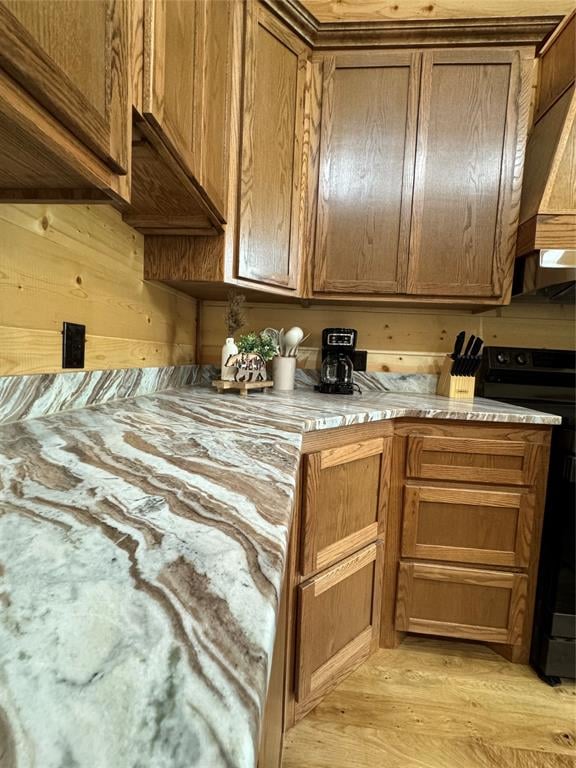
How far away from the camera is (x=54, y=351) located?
1001mm

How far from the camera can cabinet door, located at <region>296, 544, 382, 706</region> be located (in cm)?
117

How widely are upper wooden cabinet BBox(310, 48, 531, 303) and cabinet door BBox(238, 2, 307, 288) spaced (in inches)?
4.5

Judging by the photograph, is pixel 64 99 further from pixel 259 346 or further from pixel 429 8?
pixel 429 8

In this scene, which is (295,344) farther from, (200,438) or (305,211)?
(200,438)

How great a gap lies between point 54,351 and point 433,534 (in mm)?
1364

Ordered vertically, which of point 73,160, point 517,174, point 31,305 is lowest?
point 31,305

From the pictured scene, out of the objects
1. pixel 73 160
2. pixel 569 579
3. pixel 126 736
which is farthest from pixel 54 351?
pixel 569 579

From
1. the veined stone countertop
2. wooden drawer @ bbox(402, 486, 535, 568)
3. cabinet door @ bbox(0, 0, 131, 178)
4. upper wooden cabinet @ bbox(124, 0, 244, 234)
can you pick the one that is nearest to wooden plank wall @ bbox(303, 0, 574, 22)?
upper wooden cabinet @ bbox(124, 0, 244, 234)

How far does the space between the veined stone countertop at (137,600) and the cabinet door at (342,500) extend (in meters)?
0.48

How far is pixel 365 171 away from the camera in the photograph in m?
1.75

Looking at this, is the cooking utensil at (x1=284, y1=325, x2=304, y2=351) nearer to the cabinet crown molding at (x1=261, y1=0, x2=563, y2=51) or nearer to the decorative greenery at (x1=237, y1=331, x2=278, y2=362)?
the decorative greenery at (x1=237, y1=331, x2=278, y2=362)

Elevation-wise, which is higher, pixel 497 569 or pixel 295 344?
pixel 295 344

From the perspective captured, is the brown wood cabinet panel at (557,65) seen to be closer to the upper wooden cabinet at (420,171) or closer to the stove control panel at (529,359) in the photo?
the upper wooden cabinet at (420,171)

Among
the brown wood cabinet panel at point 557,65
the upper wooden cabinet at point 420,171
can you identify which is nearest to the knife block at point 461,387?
the upper wooden cabinet at point 420,171
